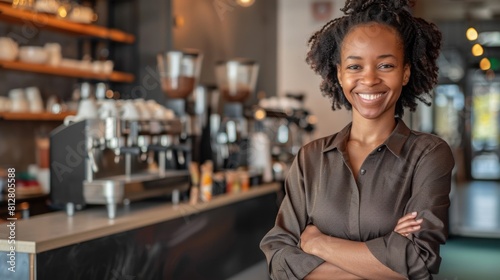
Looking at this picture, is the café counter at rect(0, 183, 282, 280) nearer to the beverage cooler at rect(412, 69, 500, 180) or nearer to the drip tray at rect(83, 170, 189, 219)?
the drip tray at rect(83, 170, 189, 219)

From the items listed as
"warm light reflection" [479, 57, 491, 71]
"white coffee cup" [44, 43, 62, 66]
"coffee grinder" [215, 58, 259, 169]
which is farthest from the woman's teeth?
"warm light reflection" [479, 57, 491, 71]

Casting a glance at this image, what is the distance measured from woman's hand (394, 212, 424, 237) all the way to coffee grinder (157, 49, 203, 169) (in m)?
2.50

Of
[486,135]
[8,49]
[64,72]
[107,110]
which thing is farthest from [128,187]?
[486,135]

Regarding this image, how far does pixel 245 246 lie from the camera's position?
4.44 metres

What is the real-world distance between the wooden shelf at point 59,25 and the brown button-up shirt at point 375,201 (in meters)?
3.18

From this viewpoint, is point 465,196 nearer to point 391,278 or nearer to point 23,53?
point 23,53

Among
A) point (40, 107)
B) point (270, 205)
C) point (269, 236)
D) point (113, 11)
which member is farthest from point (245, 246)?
point (269, 236)

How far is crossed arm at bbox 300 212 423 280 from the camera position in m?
1.52

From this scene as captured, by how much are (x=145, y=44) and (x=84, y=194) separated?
7.25 ft

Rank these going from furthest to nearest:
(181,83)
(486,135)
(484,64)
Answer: (486,135) → (484,64) → (181,83)

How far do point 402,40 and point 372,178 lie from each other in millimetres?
345

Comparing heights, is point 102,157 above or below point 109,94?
below

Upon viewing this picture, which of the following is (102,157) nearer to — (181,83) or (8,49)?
(181,83)

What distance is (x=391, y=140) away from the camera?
1.62 meters
